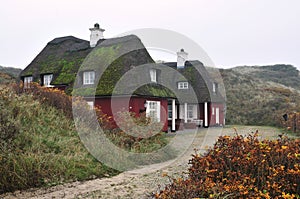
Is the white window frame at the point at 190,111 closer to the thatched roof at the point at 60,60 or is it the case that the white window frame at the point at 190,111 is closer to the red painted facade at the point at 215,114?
the red painted facade at the point at 215,114

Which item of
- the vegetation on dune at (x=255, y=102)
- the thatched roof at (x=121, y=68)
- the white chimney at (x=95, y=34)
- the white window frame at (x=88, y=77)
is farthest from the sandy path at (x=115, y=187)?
the vegetation on dune at (x=255, y=102)

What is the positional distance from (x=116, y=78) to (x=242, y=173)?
553 inches

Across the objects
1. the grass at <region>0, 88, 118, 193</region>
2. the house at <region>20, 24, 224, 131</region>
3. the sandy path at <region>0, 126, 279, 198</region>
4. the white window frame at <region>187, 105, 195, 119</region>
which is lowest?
the sandy path at <region>0, 126, 279, 198</region>

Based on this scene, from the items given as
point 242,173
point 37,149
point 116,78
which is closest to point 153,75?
point 116,78

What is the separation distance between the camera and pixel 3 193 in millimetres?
6922

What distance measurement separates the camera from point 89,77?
19594mm

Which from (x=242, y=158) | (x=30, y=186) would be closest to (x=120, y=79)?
(x=30, y=186)

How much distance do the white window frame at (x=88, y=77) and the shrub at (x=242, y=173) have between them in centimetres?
1473

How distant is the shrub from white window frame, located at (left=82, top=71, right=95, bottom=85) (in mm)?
14734

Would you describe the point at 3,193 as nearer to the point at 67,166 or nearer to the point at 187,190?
the point at 67,166

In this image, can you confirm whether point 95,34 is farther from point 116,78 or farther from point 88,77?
Result: point 116,78

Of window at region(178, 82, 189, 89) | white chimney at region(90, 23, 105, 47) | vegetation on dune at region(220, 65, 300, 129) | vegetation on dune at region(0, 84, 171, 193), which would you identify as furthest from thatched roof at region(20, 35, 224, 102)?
vegetation on dune at region(220, 65, 300, 129)

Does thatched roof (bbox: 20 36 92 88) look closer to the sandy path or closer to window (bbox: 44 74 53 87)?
window (bbox: 44 74 53 87)

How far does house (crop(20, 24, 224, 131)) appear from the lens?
1820cm
